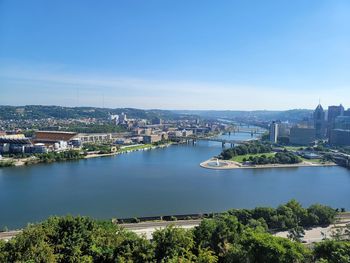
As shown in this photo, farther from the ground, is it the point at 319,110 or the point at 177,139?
the point at 319,110

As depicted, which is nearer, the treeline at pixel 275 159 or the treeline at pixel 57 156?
the treeline at pixel 57 156

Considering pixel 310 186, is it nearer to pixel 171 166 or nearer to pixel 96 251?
pixel 171 166

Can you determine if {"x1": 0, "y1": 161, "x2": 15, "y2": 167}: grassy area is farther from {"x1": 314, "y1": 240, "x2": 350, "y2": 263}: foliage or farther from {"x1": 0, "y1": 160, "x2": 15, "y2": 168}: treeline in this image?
{"x1": 314, "y1": 240, "x2": 350, "y2": 263}: foliage

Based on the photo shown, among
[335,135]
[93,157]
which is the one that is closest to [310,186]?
[93,157]

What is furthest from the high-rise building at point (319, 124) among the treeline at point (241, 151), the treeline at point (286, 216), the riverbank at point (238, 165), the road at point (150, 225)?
the road at point (150, 225)

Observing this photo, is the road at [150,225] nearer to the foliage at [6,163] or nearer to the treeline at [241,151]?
the foliage at [6,163]
